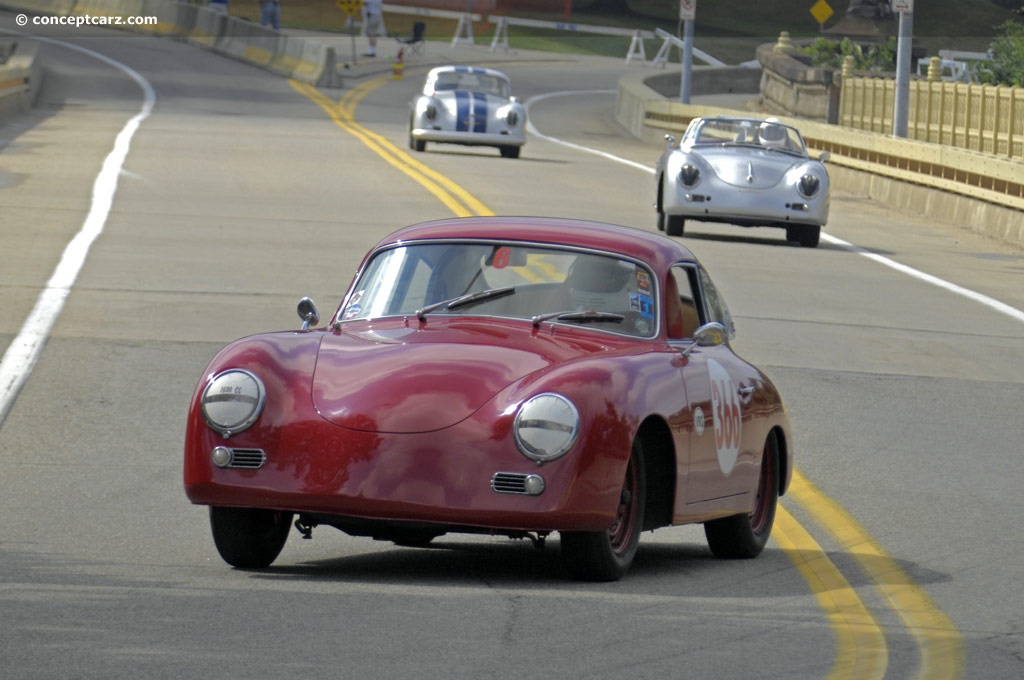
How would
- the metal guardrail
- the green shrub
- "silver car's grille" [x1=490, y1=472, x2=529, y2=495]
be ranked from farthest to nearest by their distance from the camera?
1. the green shrub
2. the metal guardrail
3. "silver car's grille" [x1=490, y1=472, x2=529, y2=495]

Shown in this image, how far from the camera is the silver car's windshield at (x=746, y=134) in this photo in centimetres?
2348

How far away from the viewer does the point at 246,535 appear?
7.58 meters

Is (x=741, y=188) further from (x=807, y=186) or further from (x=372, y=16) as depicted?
(x=372, y=16)

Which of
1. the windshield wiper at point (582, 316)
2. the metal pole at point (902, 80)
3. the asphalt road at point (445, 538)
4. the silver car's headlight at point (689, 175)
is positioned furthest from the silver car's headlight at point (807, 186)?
the windshield wiper at point (582, 316)

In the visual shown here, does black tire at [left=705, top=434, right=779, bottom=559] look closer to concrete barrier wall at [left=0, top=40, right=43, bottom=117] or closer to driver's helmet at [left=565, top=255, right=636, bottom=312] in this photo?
driver's helmet at [left=565, top=255, right=636, bottom=312]

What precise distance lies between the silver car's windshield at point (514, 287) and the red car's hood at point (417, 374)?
529mm

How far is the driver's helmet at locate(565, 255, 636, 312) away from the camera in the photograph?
8461 millimetres

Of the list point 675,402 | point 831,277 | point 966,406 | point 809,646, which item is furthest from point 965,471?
point 831,277

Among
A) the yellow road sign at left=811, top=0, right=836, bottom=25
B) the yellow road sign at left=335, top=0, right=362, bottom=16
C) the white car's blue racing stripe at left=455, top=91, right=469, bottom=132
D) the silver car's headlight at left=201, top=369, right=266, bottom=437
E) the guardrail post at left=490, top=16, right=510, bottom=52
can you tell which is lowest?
the silver car's headlight at left=201, top=369, right=266, bottom=437

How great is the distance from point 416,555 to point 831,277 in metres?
12.6

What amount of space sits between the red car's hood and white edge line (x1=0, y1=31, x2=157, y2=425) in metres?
4.22

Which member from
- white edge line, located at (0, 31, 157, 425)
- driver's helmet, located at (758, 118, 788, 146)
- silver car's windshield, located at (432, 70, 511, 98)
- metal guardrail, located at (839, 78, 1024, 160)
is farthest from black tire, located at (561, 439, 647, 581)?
silver car's windshield, located at (432, 70, 511, 98)

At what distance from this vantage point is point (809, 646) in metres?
6.57

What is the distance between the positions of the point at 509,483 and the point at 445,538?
178 centimetres
